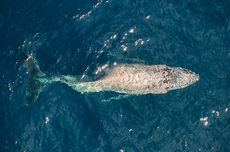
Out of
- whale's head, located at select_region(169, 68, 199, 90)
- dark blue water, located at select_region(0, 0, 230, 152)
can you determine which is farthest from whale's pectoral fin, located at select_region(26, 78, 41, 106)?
whale's head, located at select_region(169, 68, 199, 90)

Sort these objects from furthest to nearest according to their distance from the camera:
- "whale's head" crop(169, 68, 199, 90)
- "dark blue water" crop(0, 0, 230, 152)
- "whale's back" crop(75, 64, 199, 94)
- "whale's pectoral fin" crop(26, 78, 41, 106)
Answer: "whale's pectoral fin" crop(26, 78, 41, 106) → "whale's head" crop(169, 68, 199, 90) → "dark blue water" crop(0, 0, 230, 152) → "whale's back" crop(75, 64, 199, 94)

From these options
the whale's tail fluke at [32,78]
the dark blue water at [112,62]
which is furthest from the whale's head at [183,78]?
the whale's tail fluke at [32,78]

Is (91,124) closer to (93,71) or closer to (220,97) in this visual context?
(93,71)

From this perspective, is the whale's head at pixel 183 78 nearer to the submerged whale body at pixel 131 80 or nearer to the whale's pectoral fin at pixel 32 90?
the submerged whale body at pixel 131 80

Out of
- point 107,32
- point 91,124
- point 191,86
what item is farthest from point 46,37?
point 191,86

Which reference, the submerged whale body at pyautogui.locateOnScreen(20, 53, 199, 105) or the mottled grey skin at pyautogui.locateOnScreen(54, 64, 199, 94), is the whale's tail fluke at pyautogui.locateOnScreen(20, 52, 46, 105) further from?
the mottled grey skin at pyautogui.locateOnScreen(54, 64, 199, 94)
